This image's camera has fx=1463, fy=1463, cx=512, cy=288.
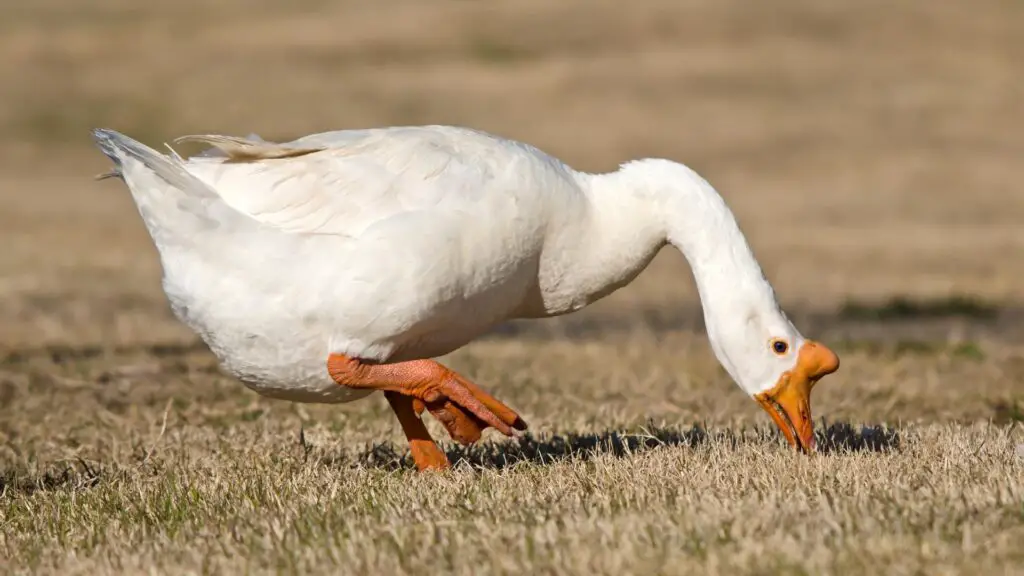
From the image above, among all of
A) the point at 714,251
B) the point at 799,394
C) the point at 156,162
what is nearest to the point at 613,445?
the point at 799,394

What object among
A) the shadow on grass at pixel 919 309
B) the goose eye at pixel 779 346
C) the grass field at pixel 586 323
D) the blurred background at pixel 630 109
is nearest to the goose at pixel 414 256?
the goose eye at pixel 779 346

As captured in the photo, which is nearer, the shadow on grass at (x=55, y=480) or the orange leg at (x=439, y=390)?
the orange leg at (x=439, y=390)

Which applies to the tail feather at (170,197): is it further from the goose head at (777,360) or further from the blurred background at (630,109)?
the blurred background at (630,109)

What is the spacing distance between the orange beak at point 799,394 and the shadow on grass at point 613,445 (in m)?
0.12

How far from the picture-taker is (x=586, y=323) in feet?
46.9

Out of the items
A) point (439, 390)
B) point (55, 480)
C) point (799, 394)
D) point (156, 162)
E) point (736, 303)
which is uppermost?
point (156, 162)

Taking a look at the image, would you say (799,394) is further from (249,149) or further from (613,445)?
(249,149)

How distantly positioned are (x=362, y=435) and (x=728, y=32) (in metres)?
30.0

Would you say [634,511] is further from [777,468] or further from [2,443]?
[2,443]

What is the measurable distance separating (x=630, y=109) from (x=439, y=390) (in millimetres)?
26082

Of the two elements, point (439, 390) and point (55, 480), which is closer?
point (439, 390)

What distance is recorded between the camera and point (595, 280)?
647cm

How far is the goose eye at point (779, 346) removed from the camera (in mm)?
6379

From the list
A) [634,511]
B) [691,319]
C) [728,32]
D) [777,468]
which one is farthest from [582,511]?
[728,32]
